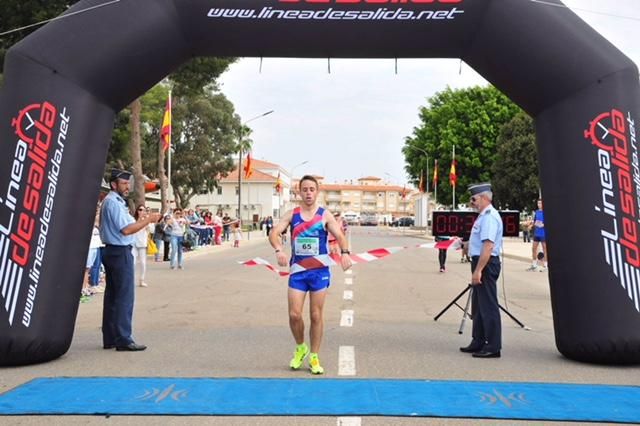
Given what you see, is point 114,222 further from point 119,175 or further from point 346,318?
point 346,318

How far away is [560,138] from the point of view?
7.91 m

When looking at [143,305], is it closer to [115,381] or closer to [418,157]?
[115,381]

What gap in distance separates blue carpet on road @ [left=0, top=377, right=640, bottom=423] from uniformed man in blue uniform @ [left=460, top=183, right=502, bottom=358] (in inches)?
54.3

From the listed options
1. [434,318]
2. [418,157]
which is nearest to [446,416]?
[434,318]

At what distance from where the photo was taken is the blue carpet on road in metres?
5.59

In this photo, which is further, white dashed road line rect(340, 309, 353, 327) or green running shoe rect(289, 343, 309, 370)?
white dashed road line rect(340, 309, 353, 327)

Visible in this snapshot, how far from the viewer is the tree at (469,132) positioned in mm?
64062

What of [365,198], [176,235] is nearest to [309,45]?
[176,235]

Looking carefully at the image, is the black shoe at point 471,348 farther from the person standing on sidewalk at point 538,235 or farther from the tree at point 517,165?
the tree at point 517,165

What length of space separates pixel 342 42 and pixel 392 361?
3.45 metres

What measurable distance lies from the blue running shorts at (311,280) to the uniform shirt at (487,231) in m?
2.01

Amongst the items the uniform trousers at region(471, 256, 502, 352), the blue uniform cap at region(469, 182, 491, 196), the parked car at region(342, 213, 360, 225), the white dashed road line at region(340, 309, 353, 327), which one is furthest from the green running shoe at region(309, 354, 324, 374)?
the parked car at region(342, 213, 360, 225)

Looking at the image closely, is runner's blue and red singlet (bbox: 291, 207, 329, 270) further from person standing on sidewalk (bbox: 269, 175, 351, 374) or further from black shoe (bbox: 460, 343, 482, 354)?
black shoe (bbox: 460, 343, 482, 354)

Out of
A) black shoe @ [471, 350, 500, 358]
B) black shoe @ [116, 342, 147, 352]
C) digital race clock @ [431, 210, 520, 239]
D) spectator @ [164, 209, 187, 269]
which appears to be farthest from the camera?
spectator @ [164, 209, 187, 269]
